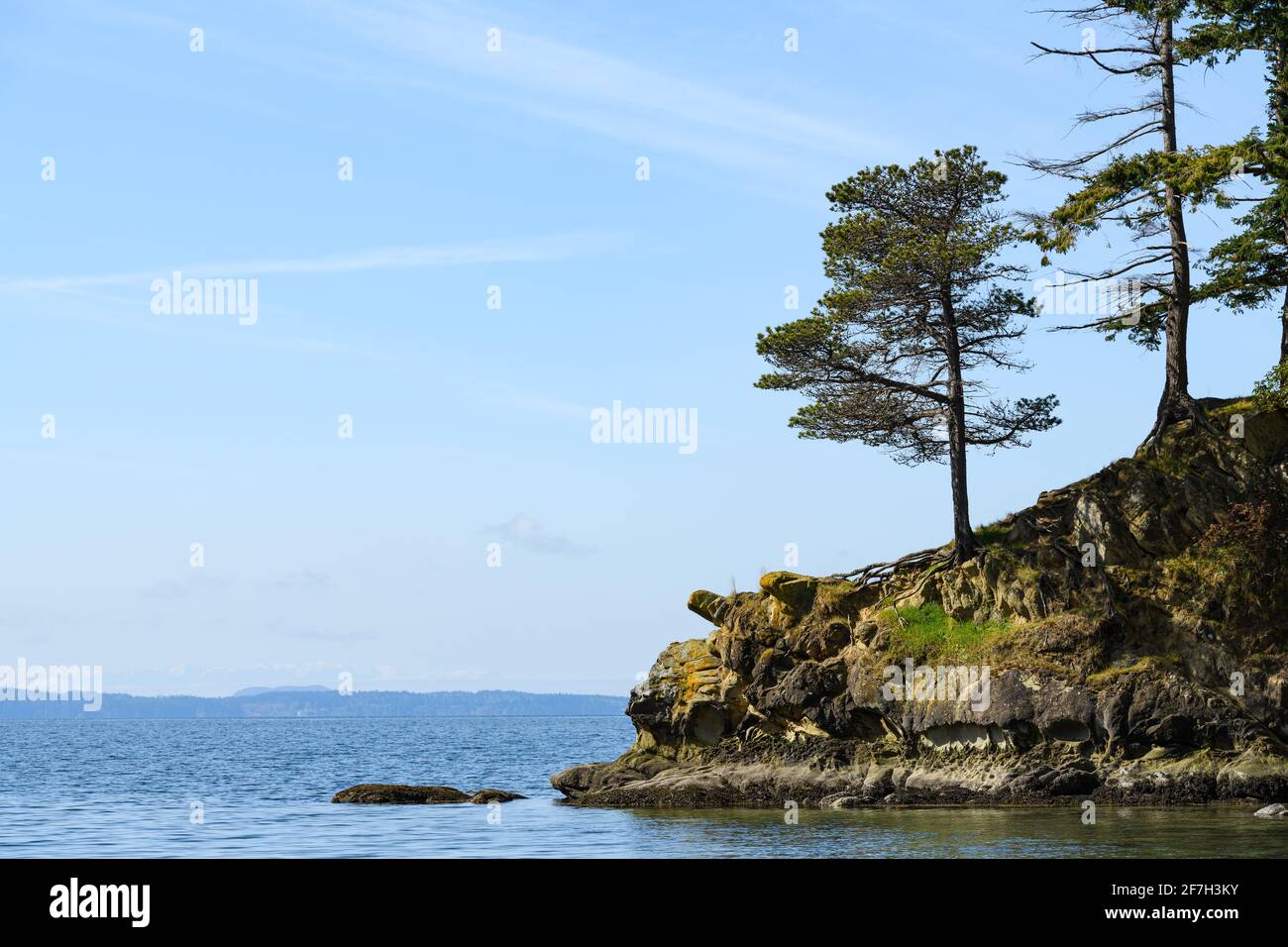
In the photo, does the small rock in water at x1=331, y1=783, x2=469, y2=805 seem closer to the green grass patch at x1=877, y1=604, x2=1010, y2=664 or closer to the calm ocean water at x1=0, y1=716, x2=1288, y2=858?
the calm ocean water at x1=0, y1=716, x2=1288, y2=858

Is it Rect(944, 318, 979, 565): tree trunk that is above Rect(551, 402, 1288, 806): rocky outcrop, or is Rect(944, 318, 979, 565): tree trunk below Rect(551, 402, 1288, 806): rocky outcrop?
above

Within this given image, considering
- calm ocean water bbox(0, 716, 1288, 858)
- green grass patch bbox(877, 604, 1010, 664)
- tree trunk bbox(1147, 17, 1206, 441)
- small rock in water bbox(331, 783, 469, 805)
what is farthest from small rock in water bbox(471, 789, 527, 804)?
tree trunk bbox(1147, 17, 1206, 441)

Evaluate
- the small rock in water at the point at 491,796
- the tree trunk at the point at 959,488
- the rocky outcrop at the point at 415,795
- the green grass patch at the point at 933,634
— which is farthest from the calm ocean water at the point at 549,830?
the tree trunk at the point at 959,488

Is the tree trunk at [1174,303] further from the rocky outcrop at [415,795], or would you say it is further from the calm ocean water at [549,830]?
the rocky outcrop at [415,795]

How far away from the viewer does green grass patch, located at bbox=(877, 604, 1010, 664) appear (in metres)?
44.4

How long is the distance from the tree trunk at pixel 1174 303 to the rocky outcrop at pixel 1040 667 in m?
1.07

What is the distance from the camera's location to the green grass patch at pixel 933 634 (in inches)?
1748

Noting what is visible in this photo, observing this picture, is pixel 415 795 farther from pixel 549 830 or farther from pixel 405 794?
pixel 549 830

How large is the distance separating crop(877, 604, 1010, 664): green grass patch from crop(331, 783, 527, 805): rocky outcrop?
16.1m

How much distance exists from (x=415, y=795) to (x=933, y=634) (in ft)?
65.2

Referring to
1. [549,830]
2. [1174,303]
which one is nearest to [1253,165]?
[1174,303]

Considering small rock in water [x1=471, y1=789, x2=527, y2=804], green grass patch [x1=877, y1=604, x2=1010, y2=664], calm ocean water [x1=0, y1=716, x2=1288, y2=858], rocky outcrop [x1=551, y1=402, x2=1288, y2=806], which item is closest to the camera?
calm ocean water [x1=0, y1=716, x2=1288, y2=858]

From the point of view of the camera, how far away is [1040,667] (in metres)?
42.5
